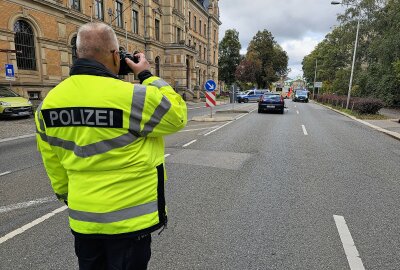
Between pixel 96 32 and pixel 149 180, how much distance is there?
0.88 meters

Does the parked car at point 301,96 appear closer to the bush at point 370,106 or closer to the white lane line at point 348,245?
the bush at point 370,106

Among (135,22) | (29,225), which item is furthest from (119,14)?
(29,225)

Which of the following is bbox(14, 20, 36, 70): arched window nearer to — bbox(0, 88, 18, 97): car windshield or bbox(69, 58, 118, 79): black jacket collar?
bbox(0, 88, 18, 97): car windshield

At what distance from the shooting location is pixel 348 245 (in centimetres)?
340

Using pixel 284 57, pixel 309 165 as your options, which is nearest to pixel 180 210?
pixel 309 165

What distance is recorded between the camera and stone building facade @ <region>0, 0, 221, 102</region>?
19125 mm

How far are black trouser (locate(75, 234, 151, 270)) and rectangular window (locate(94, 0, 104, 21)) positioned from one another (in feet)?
95.9

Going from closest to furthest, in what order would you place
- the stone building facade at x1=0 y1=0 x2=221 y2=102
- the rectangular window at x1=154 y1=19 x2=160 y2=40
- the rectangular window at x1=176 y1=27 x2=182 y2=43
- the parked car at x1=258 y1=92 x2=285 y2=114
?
Answer: the stone building facade at x1=0 y1=0 x2=221 y2=102 < the parked car at x1=258 y1=92 x2=285 y2=114 < the rectangular window at x1=154 y1=19 x2=160 y2=40 < the rectangular window at x1=176 y1=27 x2=182 y2=43

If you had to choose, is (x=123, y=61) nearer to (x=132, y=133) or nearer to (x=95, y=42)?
(x=95, y=42)

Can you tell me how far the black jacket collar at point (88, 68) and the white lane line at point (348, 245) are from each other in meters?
2.95

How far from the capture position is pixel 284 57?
8319 centimetres

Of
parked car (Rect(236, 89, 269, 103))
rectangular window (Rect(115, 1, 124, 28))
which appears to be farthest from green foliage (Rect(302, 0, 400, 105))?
rectangular window (Rect(115, 1, 124, 28))

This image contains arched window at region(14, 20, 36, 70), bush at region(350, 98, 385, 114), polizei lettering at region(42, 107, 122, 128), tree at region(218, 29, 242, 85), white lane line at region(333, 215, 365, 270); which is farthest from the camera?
tree at region(218, 29, 242, 85)

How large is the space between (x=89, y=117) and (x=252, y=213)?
3.23 metres
